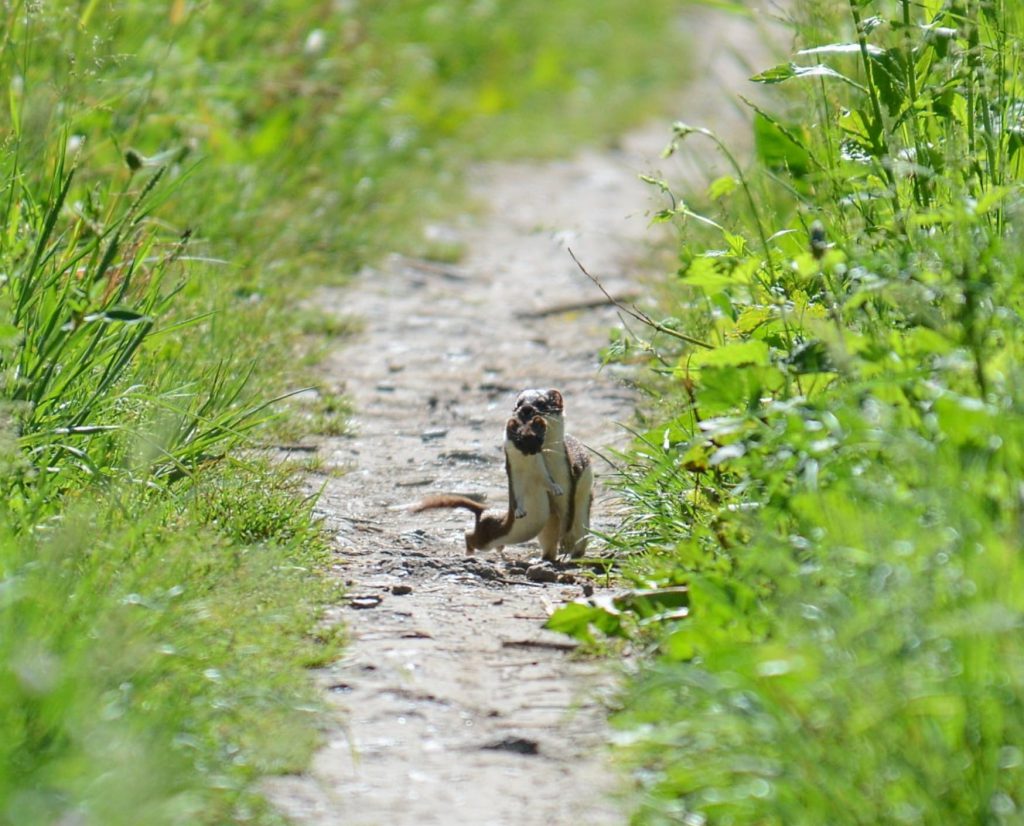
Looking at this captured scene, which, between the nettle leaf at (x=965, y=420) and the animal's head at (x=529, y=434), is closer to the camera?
the nettle leaf at (x=965, y=420)

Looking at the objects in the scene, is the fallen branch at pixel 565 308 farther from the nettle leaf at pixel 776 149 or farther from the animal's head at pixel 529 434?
the animal's head at pixel 529 434

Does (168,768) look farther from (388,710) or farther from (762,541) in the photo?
(762,541)

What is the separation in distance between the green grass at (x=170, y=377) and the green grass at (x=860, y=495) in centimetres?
78

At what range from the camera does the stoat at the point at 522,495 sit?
4.53 metres

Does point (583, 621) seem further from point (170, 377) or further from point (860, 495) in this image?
point (170, 377)

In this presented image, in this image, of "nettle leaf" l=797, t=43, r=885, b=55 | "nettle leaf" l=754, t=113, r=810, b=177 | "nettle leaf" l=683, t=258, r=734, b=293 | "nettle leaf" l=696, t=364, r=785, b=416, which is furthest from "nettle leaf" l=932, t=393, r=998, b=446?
"nettle leaf" l=754, t=113, r=810, b=177

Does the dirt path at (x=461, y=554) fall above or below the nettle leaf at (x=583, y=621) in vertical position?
below

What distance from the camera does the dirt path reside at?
3010mm

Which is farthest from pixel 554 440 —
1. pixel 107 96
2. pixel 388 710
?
pixel 107 96

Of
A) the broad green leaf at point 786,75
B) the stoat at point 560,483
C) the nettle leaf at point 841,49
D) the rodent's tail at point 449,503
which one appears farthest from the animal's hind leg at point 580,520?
the nettle leaf at point 841,49

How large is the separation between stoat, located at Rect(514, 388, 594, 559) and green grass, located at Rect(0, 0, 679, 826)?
0.67 metres

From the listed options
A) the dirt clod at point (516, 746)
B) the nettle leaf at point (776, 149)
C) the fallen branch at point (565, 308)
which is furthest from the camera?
the fallen branch at point (565, 308)

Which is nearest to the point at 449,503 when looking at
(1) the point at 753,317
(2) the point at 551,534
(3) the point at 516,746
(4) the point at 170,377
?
(2) the point at 551,534

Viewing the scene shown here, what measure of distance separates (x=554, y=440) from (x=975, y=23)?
1.60m
